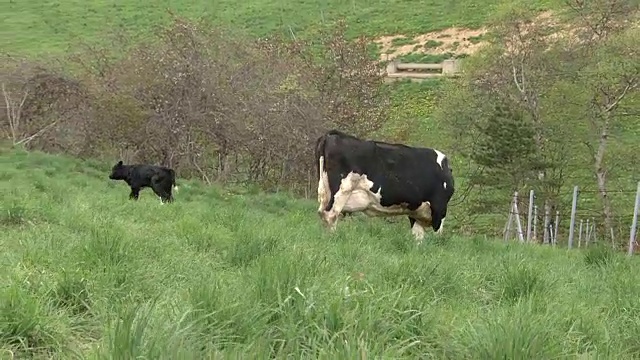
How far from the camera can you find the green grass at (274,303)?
2838mm

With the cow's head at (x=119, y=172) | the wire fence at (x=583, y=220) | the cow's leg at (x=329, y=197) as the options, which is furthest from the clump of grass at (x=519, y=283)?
the wire fence at (x=583, y=220)

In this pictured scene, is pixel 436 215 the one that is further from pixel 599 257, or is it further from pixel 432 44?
pixel 432 44

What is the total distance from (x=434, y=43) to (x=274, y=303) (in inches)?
1579

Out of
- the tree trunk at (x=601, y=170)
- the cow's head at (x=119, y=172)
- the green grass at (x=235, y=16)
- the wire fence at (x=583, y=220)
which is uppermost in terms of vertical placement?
the green grass at (x=235, y=16)

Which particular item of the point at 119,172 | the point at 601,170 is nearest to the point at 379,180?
the point at 119,172

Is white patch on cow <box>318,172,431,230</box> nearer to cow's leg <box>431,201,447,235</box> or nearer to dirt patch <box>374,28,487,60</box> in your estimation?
cow's leg <box>431,201,447,235</box>

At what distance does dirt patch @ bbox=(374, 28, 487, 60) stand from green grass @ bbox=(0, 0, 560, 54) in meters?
1.11

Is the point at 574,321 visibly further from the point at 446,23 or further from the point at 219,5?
the point at 219,5

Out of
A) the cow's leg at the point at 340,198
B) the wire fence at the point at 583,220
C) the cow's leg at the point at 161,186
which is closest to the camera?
the cow's leg at the point at 340,198

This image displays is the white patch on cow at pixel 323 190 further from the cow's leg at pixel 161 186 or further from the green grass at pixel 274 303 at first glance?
the cow's leg at pixel 161 186

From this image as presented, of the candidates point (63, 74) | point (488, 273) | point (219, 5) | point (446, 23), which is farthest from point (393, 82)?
point (488, 273)

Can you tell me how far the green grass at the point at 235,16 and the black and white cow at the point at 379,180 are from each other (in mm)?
32083

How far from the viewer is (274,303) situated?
331 cm

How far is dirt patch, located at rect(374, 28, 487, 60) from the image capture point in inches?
1571
